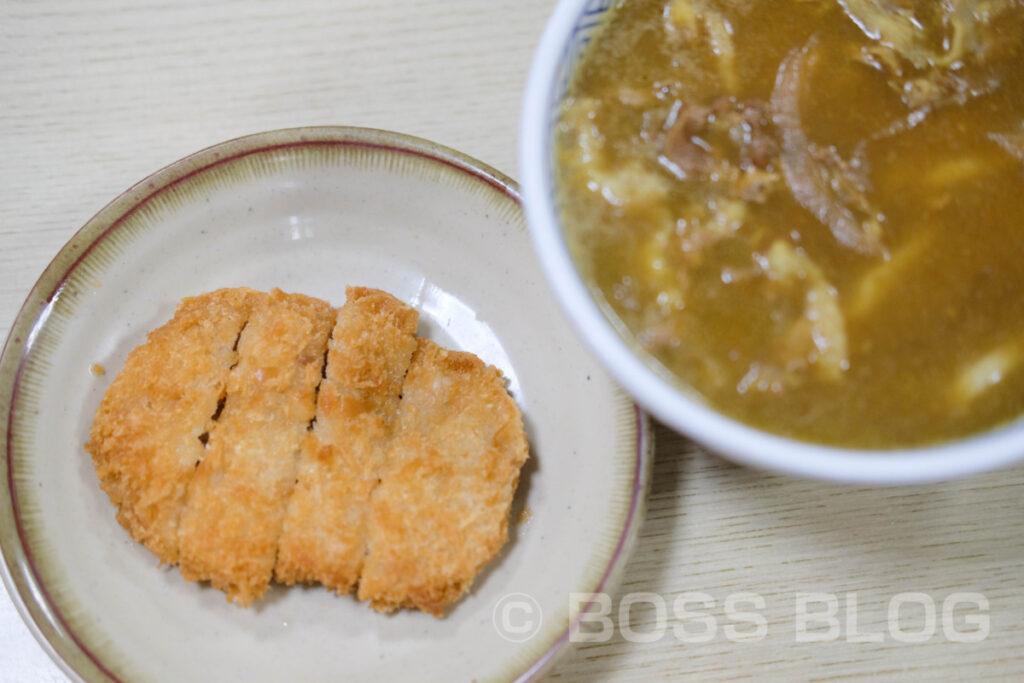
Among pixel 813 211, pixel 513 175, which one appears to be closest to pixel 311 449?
pixel 513 175

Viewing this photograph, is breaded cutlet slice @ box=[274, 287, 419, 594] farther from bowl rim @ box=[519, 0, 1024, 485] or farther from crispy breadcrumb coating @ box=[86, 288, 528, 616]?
bowl rim @ box=[519, 0, 1024, 485]

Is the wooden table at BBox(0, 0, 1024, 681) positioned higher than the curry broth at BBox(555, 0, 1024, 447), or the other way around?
the curry broth at BBox(555, 0, 1024, 447)

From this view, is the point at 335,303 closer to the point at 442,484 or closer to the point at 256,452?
the point at 256,452

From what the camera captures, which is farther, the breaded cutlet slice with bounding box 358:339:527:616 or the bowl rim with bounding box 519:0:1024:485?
the breaded cutlet slice with bounding box 358:339:527:616

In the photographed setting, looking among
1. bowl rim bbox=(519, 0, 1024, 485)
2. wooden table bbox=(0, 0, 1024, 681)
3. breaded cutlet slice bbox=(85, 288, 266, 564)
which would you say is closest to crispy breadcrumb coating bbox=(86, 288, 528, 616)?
breaded cutlet slice bbox=(85, 288, 266, 564)

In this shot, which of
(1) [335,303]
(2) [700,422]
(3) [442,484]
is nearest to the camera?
(2) [700,422]

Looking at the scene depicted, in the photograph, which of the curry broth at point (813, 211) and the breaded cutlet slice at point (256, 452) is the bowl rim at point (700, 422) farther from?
the breaded cutlet slice at point (256, 452)

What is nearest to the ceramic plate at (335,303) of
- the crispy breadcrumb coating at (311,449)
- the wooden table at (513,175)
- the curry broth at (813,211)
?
the crispy breadcrumb coating at (311,449)
